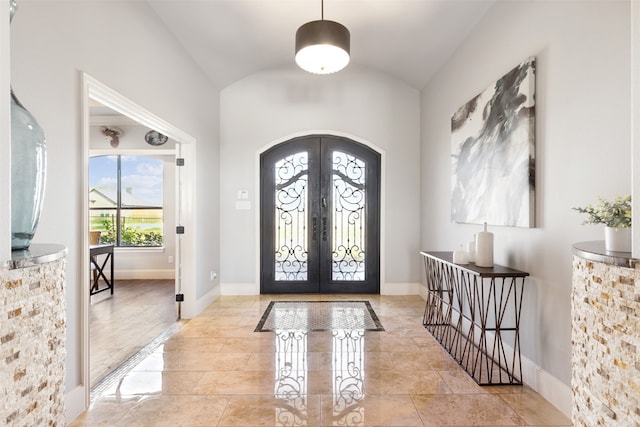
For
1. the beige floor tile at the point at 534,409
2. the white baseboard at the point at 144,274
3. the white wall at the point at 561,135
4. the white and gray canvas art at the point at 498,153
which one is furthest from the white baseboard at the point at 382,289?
the beige floor tile at the point at 534,409

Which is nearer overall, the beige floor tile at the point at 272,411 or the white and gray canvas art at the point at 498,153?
the beige floor tile at the point at 272,411

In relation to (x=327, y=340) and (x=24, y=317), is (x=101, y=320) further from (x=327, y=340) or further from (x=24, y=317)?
(x=24, y=317)

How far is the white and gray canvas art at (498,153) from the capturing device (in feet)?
7.47

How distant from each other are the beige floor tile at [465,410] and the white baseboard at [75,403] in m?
2.02

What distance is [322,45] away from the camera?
2609 millimetres

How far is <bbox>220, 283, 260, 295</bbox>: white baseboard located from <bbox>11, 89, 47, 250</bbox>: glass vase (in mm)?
3684

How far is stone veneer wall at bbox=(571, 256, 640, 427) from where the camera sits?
0.87 meters

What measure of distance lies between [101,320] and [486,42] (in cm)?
484

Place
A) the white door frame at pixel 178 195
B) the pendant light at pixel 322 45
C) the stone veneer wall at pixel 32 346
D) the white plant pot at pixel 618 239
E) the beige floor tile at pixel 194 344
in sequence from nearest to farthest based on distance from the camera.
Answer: the stone veneer wall at pixel 32 346
the white plant pot at pixel 618 239
the white door frame at pixel 178 195
the pendant light at pixel 322 45
the beige floor tile at pixel 194 344

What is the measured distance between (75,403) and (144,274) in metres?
4.51

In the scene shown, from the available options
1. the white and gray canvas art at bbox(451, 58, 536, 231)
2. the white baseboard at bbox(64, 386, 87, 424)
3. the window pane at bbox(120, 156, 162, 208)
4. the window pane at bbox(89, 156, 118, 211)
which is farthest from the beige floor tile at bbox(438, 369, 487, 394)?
the window pane at bbox(89, 156, 118, 211)

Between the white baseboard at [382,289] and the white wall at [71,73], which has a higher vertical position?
the white wall at [71,73]

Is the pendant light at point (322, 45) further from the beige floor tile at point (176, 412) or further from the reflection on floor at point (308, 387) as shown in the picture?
the beige floor tile at point (176, 412)

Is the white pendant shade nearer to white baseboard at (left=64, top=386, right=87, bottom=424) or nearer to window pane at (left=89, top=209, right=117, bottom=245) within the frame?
white baseboard at (left=64, top=386, right=87, bottom=424)
